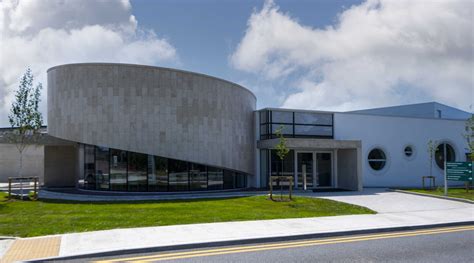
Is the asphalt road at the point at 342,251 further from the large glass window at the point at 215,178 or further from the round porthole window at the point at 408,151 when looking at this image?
the round porthole window at the point at 408,151

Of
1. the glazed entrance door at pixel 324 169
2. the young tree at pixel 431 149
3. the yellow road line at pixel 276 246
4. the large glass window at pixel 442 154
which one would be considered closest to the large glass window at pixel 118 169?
the glazed entrance door at pixel 324 169

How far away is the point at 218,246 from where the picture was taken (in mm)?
9016

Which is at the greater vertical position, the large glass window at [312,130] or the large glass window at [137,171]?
the large glass window at [312,130]

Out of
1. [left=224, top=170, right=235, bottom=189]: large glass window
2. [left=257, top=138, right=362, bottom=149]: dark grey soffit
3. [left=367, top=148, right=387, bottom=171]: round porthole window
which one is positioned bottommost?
[left=224, top=170, right=235, bottom=189]: large glass window

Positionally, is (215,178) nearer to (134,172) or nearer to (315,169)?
(134,172)

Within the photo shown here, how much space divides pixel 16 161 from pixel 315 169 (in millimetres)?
27942

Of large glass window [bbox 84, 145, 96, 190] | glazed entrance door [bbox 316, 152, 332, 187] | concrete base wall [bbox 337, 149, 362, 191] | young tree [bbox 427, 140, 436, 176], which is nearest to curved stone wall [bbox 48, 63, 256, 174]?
large glass window [bbox 84, 145, 96, 190]

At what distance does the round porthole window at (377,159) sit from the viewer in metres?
28.2

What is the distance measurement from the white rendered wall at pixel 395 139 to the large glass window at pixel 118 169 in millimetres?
14280

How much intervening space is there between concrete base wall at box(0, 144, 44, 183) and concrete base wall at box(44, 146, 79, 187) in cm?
899

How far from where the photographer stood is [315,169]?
2619 centimetres

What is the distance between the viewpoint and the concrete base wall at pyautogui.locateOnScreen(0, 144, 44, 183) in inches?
1433

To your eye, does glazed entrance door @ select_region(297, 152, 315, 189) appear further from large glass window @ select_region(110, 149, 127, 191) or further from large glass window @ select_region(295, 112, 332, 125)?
large glass window @ select_region(110, 149, 127, 191)

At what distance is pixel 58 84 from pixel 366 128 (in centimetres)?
2030
